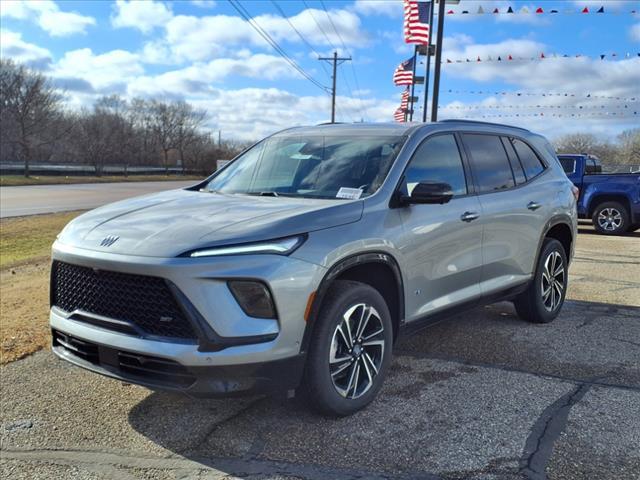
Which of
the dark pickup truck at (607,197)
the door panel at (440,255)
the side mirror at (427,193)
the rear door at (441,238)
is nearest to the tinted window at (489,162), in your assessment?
the rear door at (441,238)

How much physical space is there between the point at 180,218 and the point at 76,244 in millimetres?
609

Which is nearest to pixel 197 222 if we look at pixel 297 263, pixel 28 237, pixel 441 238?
pixel 297 263

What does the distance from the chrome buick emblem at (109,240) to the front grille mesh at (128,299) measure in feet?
0.51

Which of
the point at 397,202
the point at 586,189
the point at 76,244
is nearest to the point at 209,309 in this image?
A: the point at 76,244

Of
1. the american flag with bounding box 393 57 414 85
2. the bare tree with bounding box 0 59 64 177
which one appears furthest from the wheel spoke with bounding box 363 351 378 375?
the bare tree with bounding box 0 59 64 177

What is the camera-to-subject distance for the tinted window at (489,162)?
4672 mm

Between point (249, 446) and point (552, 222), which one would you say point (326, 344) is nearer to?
point (249, 446)

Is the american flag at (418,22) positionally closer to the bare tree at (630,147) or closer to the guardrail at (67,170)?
the guardrail at (67,170)

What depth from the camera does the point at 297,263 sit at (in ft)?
9.86

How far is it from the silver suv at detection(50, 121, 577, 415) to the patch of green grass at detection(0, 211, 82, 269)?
6345 mm

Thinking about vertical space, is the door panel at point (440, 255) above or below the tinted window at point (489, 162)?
below

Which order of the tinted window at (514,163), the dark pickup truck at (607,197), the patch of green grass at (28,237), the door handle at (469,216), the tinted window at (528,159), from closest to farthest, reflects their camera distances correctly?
1. the door handle at (469,216)
2. the tinted window at (514,163)
3. the tinted window at (528,159)
4. the patch of green grass at (28,237)
5. the dark pickup truck at (607,197)

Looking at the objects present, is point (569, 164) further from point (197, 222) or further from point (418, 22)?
point (197, 222)

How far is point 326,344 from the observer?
321cm
